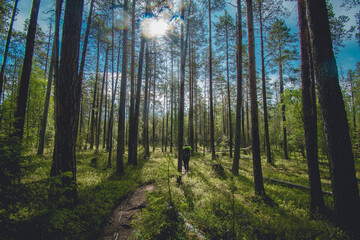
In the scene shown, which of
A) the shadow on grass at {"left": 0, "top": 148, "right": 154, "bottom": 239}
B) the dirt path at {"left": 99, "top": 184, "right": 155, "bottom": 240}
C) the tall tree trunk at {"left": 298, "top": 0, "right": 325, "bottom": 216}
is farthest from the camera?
the tall tree trunk at {"left": 298, "top": 0, "right": 325, "bottom": 216}

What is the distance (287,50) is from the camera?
12578mm

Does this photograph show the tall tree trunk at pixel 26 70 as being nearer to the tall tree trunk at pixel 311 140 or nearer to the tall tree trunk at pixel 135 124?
the tall tree trunk at pixel 135 124

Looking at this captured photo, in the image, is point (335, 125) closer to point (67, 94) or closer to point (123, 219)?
point (123, 219)

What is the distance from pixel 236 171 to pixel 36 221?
971 centimetres

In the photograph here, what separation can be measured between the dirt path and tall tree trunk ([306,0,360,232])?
15.9 ft

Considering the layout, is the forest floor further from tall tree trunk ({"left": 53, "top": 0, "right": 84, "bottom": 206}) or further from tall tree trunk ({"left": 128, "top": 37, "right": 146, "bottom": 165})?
tall tree trunk ({"left": 128, "top": 37, "right": 146, "bottom": 165})

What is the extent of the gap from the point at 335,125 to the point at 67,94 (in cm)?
746

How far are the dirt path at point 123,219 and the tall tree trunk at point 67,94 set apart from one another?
1.36m

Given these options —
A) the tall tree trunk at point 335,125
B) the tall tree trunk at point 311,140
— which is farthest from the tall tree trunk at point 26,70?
the tall tree trunk at point 311,140

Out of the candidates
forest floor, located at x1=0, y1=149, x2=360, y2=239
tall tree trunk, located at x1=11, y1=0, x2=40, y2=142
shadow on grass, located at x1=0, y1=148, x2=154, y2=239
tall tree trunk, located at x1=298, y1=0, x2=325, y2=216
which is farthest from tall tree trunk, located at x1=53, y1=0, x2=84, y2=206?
tall tree trunk, located at x1=298, y1=0, x2=325, y2=216

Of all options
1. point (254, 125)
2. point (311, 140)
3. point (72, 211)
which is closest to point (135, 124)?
point (72, 211)

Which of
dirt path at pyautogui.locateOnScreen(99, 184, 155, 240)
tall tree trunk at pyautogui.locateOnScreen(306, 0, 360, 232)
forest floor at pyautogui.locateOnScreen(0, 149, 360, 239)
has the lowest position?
dirt path at pyautogui.locateOnScreen(99, 184, 155, 240)

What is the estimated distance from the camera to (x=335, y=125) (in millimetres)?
3250

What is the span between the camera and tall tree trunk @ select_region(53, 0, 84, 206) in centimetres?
390
